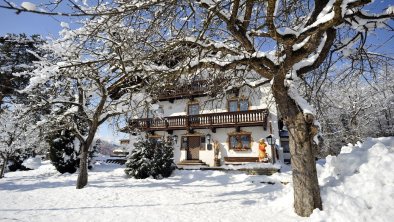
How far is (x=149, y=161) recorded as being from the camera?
13961 millimetres

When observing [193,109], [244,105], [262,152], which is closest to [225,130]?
[244,105]

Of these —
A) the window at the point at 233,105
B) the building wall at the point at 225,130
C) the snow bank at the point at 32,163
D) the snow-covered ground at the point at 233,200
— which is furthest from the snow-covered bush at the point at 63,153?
the window at the point at 233,105

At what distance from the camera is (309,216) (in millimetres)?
5496

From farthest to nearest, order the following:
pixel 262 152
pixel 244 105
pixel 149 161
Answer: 1. pixel 244 105
2. pixel 262 152
3. pixel 149 161

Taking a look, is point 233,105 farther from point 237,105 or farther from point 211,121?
point 211,121

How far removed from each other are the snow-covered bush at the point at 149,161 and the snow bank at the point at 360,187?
9397 millimetres

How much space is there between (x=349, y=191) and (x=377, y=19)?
3803 millimetres

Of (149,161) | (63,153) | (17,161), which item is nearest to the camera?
(149,161)

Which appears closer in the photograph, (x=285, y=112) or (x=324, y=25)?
(x=324, y=25)

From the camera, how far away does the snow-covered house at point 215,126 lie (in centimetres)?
1909

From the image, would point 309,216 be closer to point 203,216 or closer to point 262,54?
point 203,216

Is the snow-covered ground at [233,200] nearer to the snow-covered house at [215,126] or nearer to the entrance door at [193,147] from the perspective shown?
the snow-covered house at [215,126]

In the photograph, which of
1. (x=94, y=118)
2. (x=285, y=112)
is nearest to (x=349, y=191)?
(x=285, y=112)

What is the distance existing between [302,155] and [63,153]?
55.7 ft
